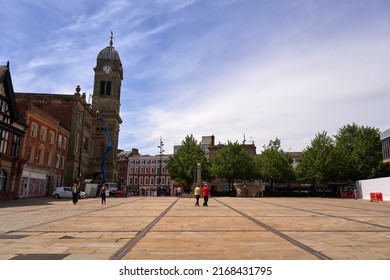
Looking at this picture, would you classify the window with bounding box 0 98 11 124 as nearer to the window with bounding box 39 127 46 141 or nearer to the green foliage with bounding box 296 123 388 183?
the window with bounding box 39 127 46 141

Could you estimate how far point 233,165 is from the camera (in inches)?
2368

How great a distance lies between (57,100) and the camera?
5153cm

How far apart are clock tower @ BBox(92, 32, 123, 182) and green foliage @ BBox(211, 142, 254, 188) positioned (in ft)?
68.8

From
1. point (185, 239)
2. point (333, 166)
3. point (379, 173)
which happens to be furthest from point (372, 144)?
point (185, 239)

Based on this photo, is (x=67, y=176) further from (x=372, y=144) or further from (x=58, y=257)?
(x=372, y=144)

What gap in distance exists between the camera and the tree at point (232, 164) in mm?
59938

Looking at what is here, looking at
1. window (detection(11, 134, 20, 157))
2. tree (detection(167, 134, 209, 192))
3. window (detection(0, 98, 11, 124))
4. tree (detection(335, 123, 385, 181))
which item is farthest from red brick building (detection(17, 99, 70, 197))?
tree (detection(335, 123, 385, 181))

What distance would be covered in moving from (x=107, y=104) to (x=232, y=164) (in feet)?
95.4

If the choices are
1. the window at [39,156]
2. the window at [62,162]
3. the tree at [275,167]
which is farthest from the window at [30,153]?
the tree at [275,167]

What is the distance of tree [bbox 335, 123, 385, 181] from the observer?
56.1 metres

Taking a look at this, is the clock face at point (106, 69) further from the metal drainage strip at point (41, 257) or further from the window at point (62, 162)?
the metal drainage strip at point (41, 257)

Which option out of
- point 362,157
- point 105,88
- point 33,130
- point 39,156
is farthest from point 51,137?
point 362,157

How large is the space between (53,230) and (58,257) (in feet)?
14.0
